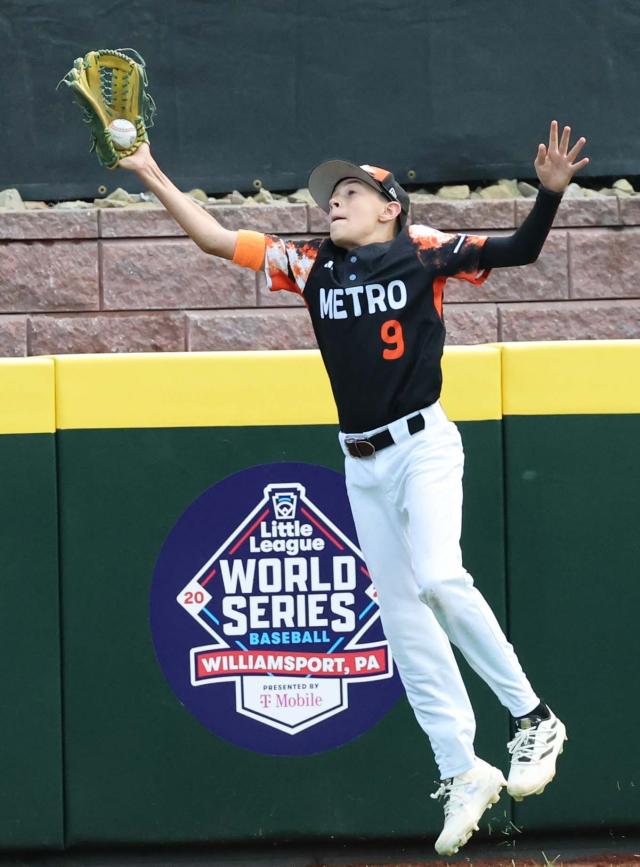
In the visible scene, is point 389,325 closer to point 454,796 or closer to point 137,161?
point 137,161

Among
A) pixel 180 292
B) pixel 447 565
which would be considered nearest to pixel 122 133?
pixel 447 565

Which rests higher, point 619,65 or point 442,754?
point 619,65

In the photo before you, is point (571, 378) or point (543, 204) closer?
point (543, 204)

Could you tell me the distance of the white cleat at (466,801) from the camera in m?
4.28

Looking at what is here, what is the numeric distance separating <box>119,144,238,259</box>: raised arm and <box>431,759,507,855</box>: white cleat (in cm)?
185

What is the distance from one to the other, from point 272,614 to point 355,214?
1494 mm

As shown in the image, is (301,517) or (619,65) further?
(619,65)

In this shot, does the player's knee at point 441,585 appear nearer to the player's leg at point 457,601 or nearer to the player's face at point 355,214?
the player's leg at point 457,601

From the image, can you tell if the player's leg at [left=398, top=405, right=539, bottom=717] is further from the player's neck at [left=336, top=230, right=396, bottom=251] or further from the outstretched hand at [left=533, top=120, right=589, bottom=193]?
the outstretched hand at [left=533, top=120, right=589, bottom=193]

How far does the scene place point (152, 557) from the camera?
5.03 m

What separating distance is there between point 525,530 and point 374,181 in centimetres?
143

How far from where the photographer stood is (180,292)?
630 cm

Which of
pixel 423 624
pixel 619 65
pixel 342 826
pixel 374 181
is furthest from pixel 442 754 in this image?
pixel 619 65

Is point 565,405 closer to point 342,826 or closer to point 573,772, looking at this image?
point 573,772
